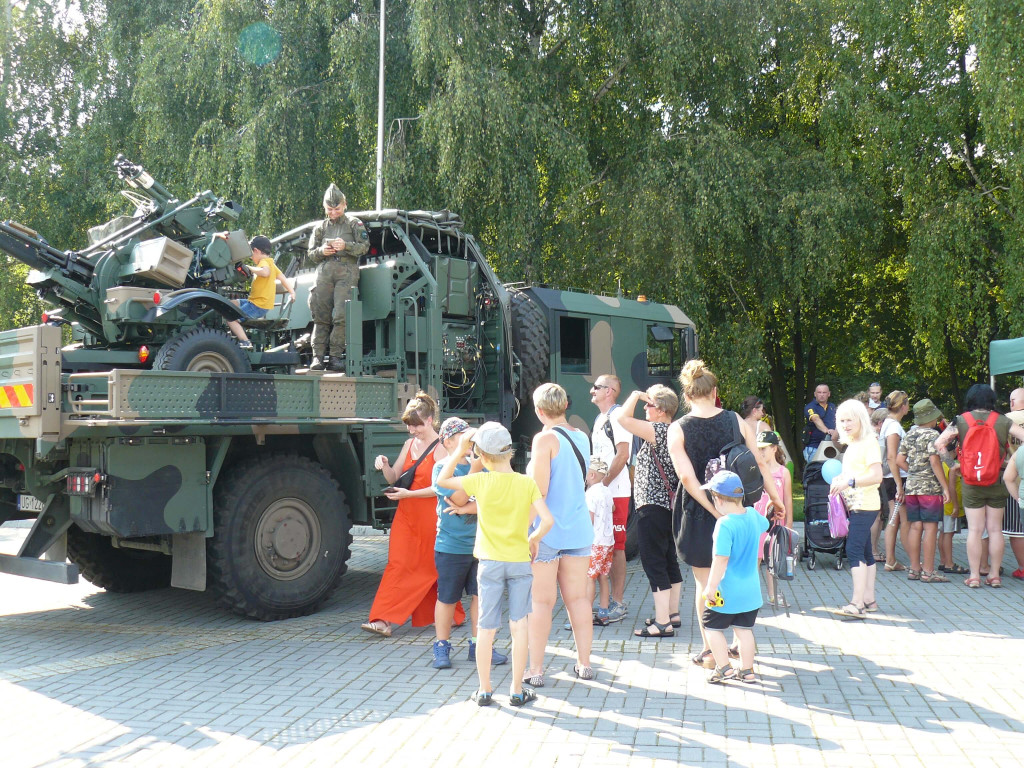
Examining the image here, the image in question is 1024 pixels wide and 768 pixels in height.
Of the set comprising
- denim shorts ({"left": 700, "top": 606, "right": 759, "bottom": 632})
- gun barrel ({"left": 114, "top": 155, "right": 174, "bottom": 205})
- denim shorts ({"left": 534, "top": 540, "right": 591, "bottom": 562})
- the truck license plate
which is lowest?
denim shorts ({"left": 700, "top": 606, "right": 759, "bottom": 632})

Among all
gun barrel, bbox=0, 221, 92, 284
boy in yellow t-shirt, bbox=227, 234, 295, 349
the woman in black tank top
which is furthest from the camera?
boy in yellow t-shirt, bbox=227, 234, 295, 349

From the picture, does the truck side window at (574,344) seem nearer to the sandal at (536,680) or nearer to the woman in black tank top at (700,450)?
the woman in black tank top at (700,450)

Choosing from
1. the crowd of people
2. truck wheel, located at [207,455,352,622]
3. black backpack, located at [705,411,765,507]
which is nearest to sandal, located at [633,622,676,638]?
the crowd of people

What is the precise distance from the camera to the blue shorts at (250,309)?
26.1 ft

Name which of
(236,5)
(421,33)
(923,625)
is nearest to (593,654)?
(923,625)

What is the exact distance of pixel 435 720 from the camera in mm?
4941

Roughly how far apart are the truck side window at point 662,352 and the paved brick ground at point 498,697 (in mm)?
3929

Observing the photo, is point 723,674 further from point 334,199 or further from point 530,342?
point 334,199

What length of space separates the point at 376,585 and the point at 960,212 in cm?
1266

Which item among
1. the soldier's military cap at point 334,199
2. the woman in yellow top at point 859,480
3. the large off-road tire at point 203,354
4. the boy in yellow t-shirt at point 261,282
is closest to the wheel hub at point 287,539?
the large off-road tire at point 203,354

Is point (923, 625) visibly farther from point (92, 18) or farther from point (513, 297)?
point (92, 18)

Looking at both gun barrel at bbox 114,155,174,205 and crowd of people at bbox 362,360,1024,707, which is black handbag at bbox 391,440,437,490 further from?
gun barrel at bbox 114,155,174,205

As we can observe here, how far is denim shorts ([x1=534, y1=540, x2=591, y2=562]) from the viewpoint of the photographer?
5461 millimetres

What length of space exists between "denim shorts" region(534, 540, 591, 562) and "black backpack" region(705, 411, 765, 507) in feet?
2.94
